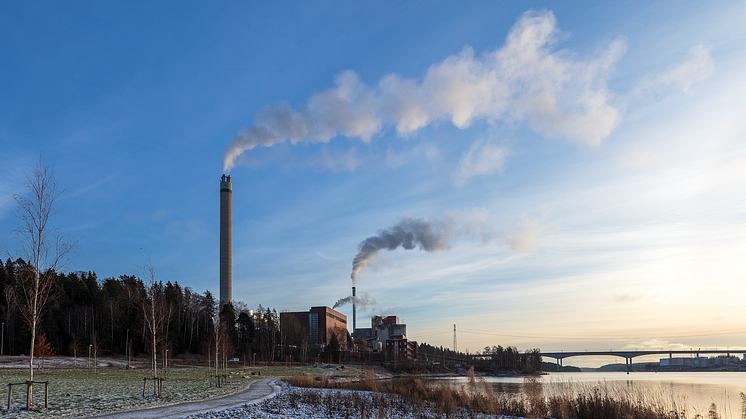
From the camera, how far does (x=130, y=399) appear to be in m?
23.0

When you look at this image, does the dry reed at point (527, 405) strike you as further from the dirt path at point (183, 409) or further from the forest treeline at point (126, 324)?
the forest treeline at point (126, 324)

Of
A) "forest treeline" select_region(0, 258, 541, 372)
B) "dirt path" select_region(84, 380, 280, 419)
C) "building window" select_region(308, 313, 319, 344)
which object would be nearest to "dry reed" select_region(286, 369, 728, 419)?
"dirt path" select_region(84, 380, 280, 419)

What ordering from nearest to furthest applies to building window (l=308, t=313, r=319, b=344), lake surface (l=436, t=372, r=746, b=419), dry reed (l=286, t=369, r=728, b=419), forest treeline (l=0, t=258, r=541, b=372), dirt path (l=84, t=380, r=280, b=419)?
dirt path (l=84, t=380, r=280, b=419), dry reed (l=286, t=369, r=728, b=419), lake surface (l=436, t=372, r=746, b=419), forest treeline (l=0, t=258, r=541, b=372), building window (l=308, t=313, r=319, b=344)

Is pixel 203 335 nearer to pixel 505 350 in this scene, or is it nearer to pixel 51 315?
pixel 51 315

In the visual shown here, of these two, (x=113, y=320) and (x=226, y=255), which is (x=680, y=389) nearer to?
(x=113, y=320)

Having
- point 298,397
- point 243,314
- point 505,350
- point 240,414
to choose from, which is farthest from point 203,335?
point 505,350

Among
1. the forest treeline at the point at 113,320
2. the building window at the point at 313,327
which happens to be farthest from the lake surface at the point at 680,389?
the building window at the point at 313,327

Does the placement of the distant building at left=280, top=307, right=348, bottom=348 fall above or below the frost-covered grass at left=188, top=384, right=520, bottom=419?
below

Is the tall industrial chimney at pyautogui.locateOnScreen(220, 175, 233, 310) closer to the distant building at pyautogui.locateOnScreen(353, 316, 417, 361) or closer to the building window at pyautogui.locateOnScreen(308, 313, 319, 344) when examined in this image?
the building window at pyautogui.locateOnScreen(308, 313, 319, 344)

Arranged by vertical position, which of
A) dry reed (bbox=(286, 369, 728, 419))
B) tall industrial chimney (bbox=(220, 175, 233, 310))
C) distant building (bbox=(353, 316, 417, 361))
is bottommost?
distant building (bbox=(353, 316, 417, 361))

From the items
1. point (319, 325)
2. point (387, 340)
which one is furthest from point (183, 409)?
point (387, 340)

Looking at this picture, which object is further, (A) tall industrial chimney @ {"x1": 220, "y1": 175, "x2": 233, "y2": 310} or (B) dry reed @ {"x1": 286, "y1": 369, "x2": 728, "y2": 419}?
(A) tall industrial chimney @ {"x1": 220, "y1": 175, "x2": 233, "y2": 310}

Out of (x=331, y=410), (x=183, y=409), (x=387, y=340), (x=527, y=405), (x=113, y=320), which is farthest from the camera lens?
(x=387, y=340)

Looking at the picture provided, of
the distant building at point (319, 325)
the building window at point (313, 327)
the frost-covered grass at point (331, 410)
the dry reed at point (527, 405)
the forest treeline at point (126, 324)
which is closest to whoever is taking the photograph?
the frost-covered grass at point (331, 410)
